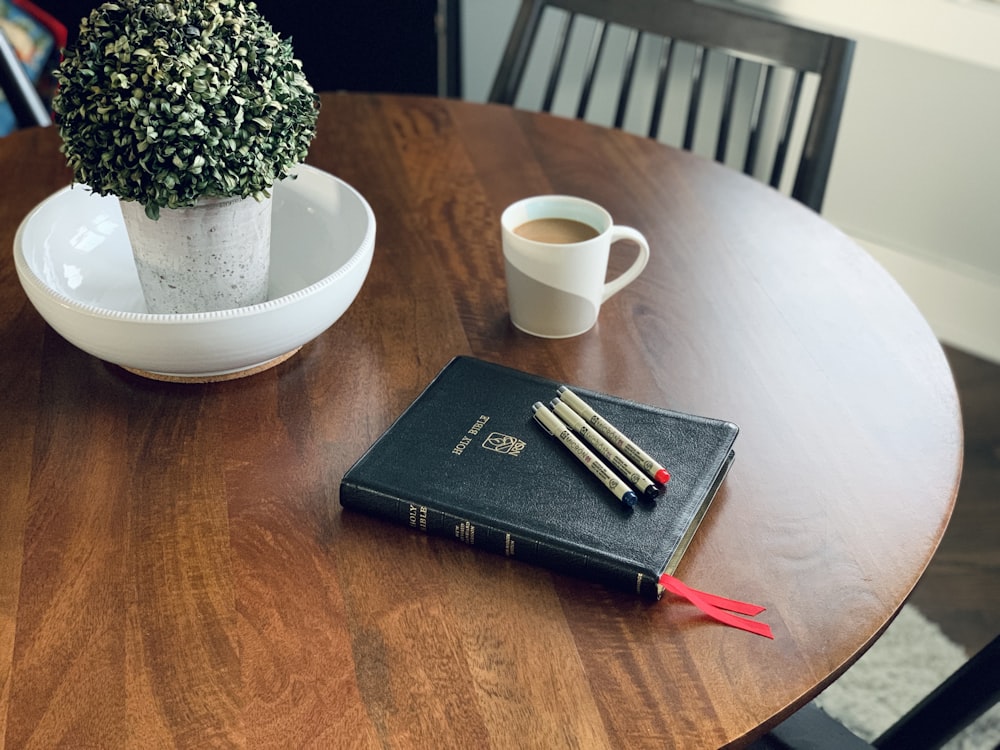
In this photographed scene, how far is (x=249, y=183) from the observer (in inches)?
31.0

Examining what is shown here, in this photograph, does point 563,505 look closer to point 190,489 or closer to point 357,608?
point 357,608

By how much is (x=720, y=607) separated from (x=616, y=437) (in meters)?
0.16

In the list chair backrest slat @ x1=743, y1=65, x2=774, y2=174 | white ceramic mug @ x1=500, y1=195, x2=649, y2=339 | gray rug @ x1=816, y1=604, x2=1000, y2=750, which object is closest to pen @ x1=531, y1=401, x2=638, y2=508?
white ceramic mug @ x1=500, y1=195, x2=649, y2=339

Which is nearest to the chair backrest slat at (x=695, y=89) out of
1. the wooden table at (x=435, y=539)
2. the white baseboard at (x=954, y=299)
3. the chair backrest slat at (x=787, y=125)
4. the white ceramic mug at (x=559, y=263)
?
the chair backrest slat at (x=787, y=125)

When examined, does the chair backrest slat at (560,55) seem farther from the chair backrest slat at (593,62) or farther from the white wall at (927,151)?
the white wall at (927,151)

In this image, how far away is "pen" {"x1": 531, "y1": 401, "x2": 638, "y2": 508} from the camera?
28.6 inches

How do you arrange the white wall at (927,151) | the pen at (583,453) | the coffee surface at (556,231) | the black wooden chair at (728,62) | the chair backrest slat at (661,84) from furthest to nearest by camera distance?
1. the white wall at (927,151)
2. the chair backrest slat at (661,84)
3. the black wooden chair at (728,62)
4. the coffee surface at (556,231)
5. the pen at (583,453)

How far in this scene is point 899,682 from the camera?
1551 millimetres

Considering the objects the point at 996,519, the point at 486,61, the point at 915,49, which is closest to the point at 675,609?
the point at 996,519

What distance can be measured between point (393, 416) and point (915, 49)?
173 centimetres

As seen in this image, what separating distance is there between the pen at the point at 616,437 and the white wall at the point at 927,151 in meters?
1.59

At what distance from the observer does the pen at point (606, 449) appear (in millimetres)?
735

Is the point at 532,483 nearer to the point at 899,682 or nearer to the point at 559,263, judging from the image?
the point at 559,263

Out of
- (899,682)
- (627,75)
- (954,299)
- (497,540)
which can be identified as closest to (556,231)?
(497,540)
